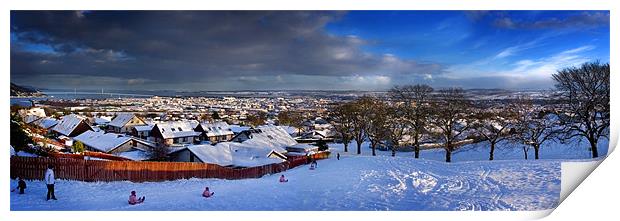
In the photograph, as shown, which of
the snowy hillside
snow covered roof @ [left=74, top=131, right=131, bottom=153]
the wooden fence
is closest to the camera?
the wooden fence

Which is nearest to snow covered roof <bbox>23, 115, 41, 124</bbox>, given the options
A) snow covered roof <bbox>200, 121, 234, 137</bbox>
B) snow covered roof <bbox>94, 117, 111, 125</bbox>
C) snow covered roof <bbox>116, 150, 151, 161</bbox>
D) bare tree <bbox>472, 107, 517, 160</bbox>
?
snow covered roof <bbox>94, 117, 111, 125</bbox>

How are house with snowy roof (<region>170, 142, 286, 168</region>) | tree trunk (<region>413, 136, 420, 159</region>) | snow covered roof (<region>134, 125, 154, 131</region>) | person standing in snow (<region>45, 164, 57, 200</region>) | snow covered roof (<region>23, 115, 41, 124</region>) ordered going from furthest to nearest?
1. tree trunk (<region>413, 136, 420, 159</region>)
2. house with snowy roof (<region>170, 142, 286, 168</region>)
3. snow covered roof (<region>134, 125, 154, 131</region>)
4. snow covered roof (<region>23, 115, 41, 124</region>)
5. person standing in snow (<region>45, 164, 57, 200</region>)

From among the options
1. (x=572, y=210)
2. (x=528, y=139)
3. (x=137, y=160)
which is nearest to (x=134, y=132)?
(x=137, y=160)

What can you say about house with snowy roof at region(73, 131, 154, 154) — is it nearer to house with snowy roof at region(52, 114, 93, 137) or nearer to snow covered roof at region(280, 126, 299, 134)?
house with snowy roof at region(52, 114, 93, 137)

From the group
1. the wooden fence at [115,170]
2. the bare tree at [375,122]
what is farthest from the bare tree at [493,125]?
the wooden fence at [115,170]

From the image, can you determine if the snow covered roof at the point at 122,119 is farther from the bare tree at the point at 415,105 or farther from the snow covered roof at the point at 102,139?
the bare tree at the point at 415,105

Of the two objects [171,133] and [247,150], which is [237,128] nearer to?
[247,150]

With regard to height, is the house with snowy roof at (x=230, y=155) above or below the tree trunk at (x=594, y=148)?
below
